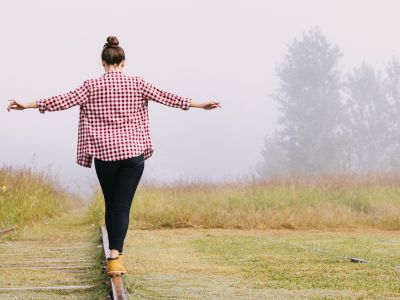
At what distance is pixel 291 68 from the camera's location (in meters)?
45.8

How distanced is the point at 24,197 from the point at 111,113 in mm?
8344

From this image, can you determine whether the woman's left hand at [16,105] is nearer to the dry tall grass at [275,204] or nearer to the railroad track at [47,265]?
the railroad track at [47,265]

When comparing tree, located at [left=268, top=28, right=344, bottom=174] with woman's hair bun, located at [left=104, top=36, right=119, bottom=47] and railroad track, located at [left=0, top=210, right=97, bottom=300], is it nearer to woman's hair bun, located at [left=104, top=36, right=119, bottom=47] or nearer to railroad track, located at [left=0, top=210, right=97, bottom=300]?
railroad track, located at [left=0, top=210, right=97, bottom=300]

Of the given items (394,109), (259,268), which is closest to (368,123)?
(394,109)

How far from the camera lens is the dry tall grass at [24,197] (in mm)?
12016

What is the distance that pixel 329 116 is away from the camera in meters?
43.5

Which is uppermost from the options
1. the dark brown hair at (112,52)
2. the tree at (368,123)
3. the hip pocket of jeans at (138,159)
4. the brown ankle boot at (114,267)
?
the tree at (368,123)

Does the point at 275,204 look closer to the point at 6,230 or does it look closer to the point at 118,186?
the point at 6,230

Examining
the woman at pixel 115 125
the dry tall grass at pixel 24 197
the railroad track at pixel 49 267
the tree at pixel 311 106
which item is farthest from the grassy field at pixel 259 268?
the tree at pixel 311 106

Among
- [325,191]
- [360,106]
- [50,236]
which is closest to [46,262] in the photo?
[50,236]

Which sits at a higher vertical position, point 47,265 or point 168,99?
Result: point 168,99

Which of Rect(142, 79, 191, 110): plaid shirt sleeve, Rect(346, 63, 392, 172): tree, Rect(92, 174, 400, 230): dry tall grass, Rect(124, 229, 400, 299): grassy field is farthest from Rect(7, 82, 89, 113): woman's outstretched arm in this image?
Rect(346, 63, 392, 172): tree

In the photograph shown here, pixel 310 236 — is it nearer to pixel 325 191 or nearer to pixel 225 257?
pixel 225 257

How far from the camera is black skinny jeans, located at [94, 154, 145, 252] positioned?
A: 4.95 meters
